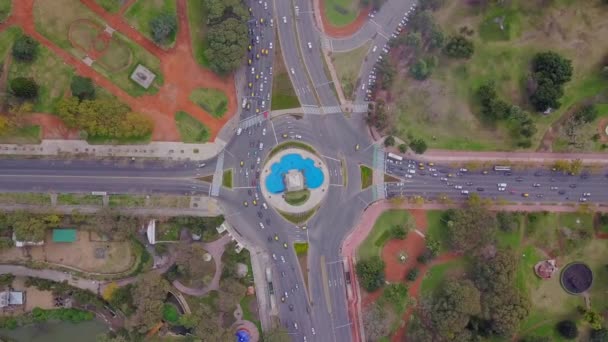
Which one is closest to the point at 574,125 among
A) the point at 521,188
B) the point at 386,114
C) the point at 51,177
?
the point at 521,188

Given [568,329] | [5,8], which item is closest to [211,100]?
[5,8]

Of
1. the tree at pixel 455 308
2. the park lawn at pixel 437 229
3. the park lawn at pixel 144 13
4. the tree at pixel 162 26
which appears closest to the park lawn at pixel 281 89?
the tree at pixel 162 26

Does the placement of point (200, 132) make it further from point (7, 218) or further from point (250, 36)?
point (7, 218)

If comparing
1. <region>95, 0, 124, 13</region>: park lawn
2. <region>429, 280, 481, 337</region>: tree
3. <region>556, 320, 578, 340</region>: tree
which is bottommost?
<region>556, 320, 578, 340</region>: tree

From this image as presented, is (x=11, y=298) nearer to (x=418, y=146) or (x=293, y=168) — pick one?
(x=293, y=168)

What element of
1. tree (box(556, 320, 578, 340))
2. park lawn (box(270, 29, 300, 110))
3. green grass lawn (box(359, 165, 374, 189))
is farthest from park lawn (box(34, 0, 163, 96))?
tree (box(556, 320, 578, 340))

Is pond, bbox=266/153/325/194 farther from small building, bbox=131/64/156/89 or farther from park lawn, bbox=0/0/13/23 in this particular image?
park lawn, bbox=0/0/13/23
